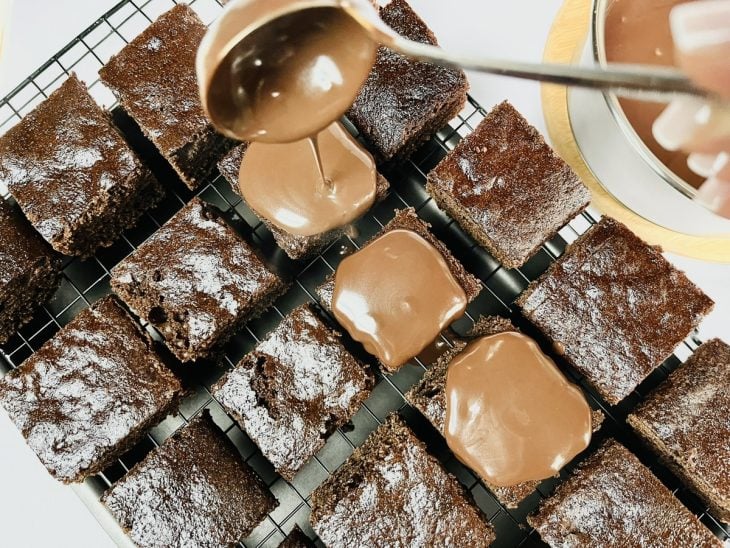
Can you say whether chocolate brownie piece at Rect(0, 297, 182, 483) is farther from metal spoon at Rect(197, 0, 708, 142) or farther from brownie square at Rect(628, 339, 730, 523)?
brownie square at Rect(628, 339, 730, 523)

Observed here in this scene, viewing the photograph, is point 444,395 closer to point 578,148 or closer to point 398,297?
point 398,297

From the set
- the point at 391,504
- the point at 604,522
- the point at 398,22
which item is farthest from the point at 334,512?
the point at 398,22

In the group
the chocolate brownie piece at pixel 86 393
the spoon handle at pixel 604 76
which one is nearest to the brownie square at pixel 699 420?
the spoon handle at pixel 604 76

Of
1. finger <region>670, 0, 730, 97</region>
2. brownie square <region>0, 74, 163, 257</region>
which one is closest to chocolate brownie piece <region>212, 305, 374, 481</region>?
brownie square <region>0, 74, 163, 257</region>

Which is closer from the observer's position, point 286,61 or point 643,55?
point 286,61

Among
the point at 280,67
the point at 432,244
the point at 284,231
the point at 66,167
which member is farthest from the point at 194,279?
the point at 280,67

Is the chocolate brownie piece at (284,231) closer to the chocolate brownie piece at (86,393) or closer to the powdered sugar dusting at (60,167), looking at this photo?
the powdered sugar dusting at (60,167)

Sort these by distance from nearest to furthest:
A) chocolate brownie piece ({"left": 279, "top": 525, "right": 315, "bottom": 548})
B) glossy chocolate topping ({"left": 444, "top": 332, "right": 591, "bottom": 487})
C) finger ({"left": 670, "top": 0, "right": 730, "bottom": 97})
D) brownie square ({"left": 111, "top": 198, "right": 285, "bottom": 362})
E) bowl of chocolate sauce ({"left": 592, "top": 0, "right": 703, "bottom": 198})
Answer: finger ({"left": 670, "top": 0, "right": 730, "bottom": 97}), bowl of chocolate sauce ({"left": 592, "top": 0, "right": 703, "bottom": 198}), glossy chocolate topping ({"left": 444, "top": 332, "right": 591, "bottom": 487}), chocolate brownie piece ({"left": 279, "top": 525, "right": 315, "bottom": 548}), brownie square ({"left": 111, "top": 198, "right": 285, "bottom": 362})
